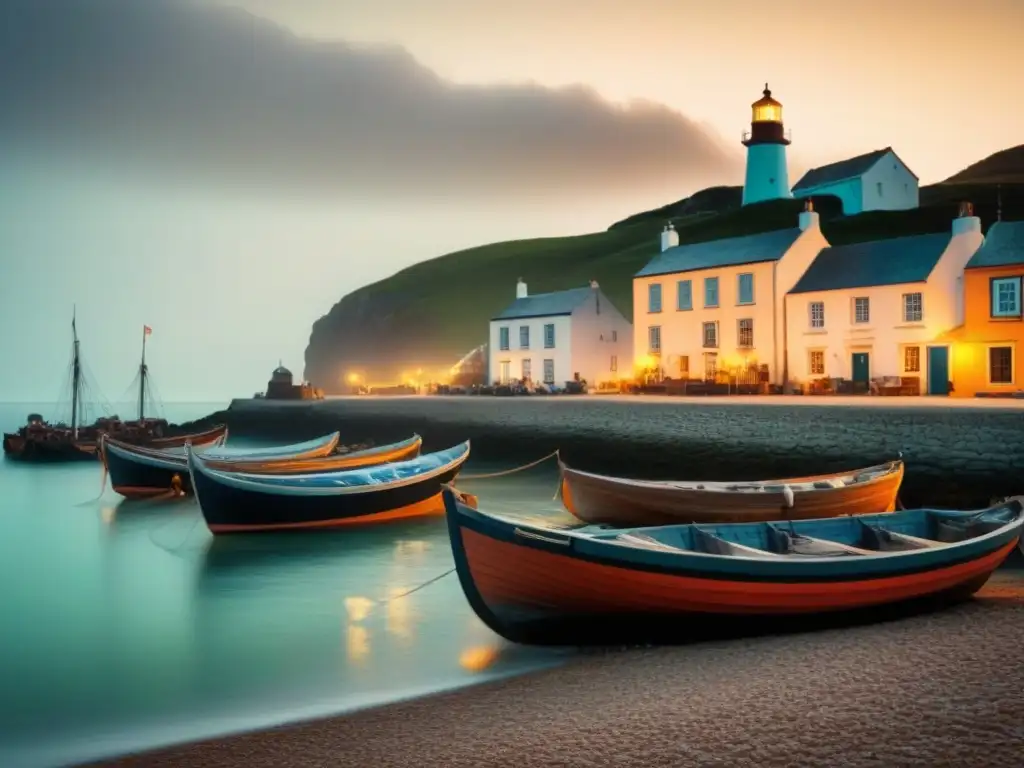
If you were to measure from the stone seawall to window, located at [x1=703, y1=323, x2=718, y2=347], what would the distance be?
8.78 m

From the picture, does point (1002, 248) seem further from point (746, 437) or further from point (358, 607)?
point (358, 607)

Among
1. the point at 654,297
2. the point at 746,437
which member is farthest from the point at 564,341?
the point at 746,437

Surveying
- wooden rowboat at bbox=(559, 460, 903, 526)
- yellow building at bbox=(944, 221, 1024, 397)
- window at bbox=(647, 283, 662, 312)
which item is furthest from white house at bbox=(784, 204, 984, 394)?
wooden rowboat at bbox=(559, 460, 903, 526)

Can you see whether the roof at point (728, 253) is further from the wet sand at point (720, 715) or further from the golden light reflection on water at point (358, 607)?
the wet sand at point (720, 715)

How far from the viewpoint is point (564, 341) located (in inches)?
2146

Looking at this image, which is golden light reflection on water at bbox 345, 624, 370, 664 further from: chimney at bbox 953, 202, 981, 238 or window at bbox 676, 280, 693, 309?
window at bbox 676, 280, 693, 309

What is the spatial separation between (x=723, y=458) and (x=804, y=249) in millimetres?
17836

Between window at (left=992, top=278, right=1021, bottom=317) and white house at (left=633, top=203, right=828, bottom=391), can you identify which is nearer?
window at (left=992, top=278, right=1021, bottom=317)

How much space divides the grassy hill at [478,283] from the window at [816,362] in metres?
45.9

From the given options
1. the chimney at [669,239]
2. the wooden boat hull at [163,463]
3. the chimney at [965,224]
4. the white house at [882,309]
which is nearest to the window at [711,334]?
the white house at [882,309]

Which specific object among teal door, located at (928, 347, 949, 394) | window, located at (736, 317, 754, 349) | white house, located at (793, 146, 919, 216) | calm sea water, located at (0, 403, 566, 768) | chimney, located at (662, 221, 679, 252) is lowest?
calm sea water, located at (0, 403, 566, 768)

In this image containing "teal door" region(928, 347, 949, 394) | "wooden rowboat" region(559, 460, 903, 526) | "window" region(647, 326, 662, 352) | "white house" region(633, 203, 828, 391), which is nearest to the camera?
"wooden rowboat" region(559, 460, 903, 526)

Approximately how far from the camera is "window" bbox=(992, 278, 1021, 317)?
3600cm

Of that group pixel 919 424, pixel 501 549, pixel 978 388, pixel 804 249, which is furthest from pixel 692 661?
pixel 804 249
